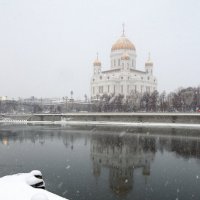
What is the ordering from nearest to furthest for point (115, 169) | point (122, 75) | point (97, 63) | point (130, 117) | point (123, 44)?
point (115, 169)
point (130, 117)
point (122, 75)
point (123, 44)
point (97, 63)

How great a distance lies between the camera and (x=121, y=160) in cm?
1859

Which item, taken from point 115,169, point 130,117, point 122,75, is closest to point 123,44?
point 122,75

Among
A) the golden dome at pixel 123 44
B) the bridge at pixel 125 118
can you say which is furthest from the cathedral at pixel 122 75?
the bridge at pixel 125 118

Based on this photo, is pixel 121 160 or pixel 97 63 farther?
pixel 97 63

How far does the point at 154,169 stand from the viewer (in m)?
16.0

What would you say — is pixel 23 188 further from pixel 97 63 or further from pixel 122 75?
pixel 97 63

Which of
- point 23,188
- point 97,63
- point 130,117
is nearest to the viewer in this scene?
point 23,188

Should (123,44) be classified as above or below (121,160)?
above

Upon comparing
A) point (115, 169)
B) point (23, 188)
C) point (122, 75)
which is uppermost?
point (122, 75)

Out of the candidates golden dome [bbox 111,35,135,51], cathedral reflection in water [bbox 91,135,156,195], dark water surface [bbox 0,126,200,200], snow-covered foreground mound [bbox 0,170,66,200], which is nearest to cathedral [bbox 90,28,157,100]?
golden dome [bbox 111,35,135,51]

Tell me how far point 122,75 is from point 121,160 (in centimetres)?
8345

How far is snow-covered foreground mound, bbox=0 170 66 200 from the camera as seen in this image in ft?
25.8

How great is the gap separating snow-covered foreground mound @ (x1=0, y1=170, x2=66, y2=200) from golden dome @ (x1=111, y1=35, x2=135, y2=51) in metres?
96.1

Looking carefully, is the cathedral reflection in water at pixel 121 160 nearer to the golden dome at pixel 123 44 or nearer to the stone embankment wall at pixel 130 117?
the stone embankment wall at pixel 130 117
